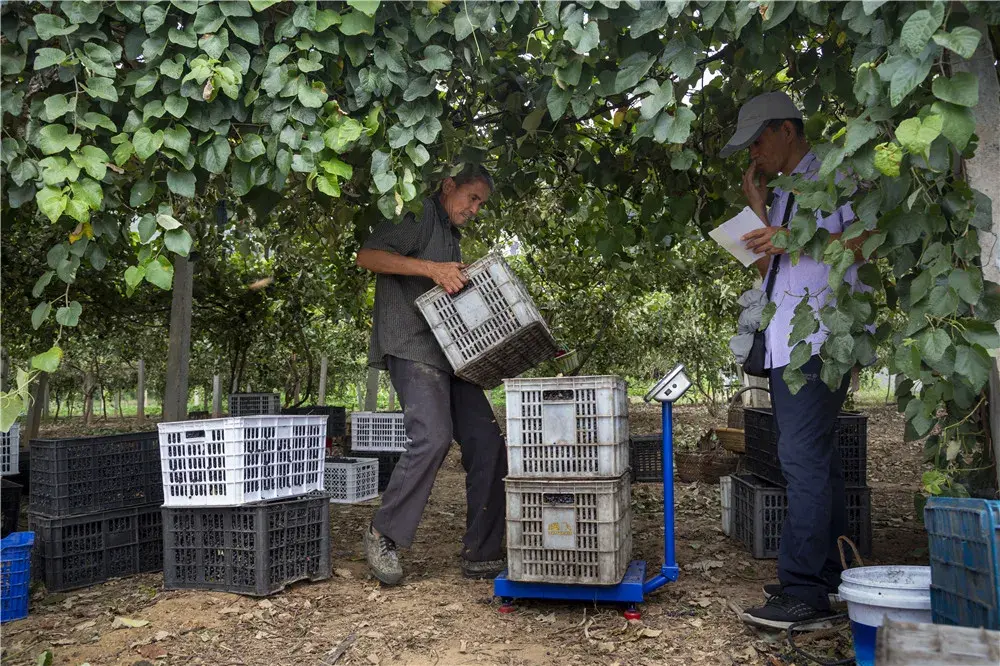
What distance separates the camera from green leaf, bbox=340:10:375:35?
2.65 m

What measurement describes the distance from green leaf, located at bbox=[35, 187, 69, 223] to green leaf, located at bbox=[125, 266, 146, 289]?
0.28m

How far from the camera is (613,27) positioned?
8.83ft

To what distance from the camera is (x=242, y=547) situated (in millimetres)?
3684

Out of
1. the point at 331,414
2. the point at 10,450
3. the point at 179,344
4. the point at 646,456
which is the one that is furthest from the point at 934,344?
the point at 331,414

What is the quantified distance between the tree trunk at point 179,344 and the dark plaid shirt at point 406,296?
12.3 feet

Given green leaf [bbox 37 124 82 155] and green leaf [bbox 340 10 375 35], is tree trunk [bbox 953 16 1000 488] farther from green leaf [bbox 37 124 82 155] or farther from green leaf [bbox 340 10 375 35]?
green leaf [bbox 37 124 82 155]

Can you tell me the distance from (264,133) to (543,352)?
5.57ft

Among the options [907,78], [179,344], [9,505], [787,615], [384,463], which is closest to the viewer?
[907,78]

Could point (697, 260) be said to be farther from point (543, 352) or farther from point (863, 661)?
point (863, 661)

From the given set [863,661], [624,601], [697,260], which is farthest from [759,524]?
[697,260]

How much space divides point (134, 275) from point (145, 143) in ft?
1.49

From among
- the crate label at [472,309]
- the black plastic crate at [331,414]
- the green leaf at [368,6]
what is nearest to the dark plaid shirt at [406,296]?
the crate label at [472,309]

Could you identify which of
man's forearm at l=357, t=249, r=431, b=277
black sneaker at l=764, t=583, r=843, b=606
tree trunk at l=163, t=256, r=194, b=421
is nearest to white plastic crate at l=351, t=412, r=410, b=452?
tree trunk at l=163, t=256, r=194, b=421

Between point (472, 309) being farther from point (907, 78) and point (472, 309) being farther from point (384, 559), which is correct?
point (907, 78)
